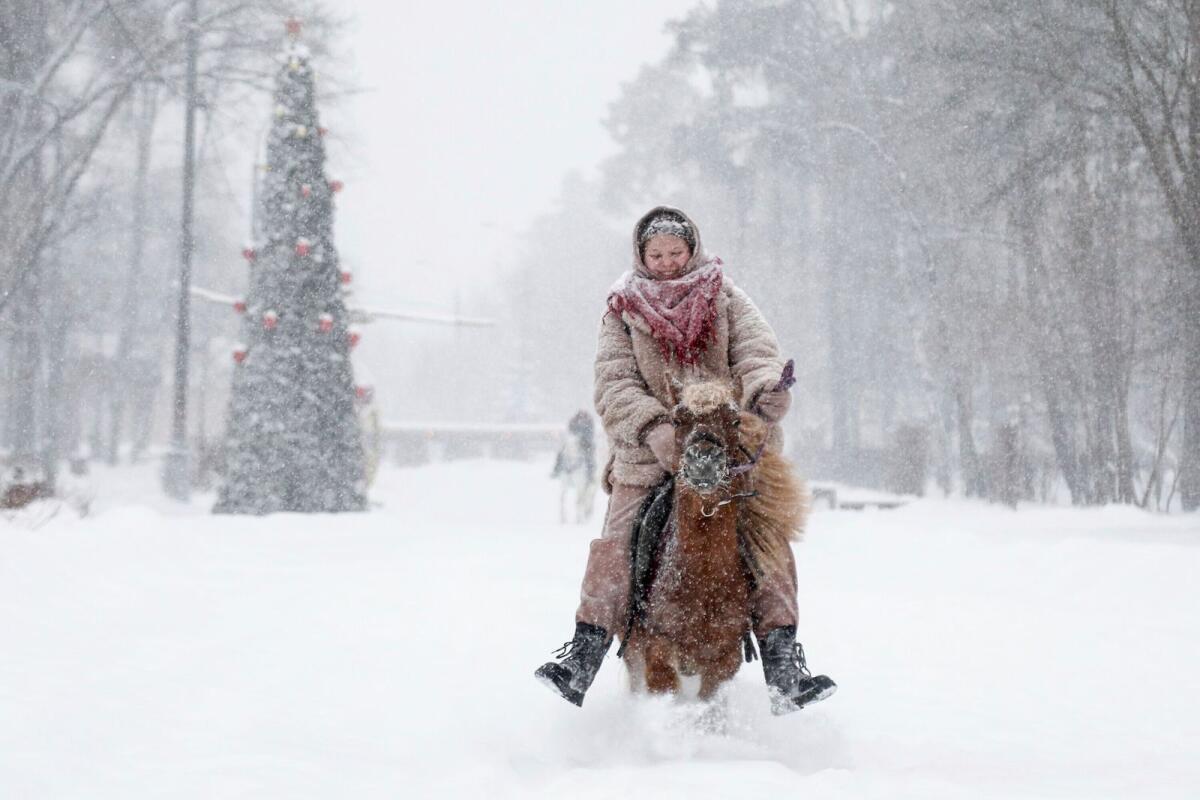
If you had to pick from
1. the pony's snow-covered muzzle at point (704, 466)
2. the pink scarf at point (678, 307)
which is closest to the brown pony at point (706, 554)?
the pony's snow-covered muzzle at point (704, 466)

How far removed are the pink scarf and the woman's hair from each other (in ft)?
0.44

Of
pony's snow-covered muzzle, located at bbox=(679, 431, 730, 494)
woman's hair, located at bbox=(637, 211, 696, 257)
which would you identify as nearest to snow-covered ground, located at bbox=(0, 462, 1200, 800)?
pony's snow-covered muzzle, located at bbox=(679, 431, 730, 494)

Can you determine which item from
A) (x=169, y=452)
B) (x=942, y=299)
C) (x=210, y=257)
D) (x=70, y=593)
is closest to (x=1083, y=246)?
(x=942, y=299)

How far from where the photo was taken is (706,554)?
382 cm

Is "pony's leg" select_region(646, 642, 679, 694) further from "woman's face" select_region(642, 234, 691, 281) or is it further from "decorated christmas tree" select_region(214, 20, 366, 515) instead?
"decorated christmas tree" select_region(214, 20, 366, 515)

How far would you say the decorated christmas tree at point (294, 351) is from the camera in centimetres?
1410

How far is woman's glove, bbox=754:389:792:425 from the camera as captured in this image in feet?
12.9

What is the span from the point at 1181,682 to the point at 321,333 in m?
→ 11.7

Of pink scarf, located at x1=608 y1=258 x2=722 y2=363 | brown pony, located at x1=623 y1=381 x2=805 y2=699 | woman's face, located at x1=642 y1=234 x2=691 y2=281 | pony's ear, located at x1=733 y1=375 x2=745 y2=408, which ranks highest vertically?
woman's face, located at x1=642 y1=234 x2=691 y2=281

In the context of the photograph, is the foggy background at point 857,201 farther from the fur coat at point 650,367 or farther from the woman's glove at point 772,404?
the woman's glove at point 772,404

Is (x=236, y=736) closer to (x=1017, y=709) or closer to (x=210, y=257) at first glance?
(x=1017, y=709)

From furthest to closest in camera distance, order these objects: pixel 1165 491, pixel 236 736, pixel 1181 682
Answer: pixel 1165 491, pixel 1181 682, pixel 236 736

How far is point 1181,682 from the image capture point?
5406 millimetres

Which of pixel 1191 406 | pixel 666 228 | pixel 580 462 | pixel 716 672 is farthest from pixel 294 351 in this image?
pixel 1191 406
